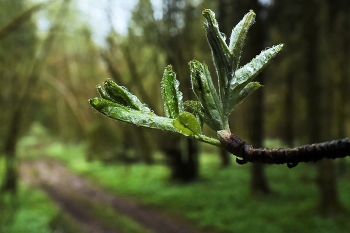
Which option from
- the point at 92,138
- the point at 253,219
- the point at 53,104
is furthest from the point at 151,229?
the point at 53,104

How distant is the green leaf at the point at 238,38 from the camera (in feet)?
1.64

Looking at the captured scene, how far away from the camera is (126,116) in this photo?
47cm

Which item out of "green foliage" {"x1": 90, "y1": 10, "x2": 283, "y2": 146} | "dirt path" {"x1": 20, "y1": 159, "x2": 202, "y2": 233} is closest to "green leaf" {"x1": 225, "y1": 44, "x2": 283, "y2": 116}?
"green foliage" {"x1": 90, "y1": 10, "x2": 283, "y2": 146}

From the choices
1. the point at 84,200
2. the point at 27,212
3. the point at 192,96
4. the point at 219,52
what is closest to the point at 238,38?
the point at 219,52

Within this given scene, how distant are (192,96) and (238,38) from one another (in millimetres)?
7747

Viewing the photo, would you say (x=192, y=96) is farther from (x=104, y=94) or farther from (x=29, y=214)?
(x=104, y=94)

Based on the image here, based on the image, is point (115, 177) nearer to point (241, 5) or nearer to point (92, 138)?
point (92, 138)

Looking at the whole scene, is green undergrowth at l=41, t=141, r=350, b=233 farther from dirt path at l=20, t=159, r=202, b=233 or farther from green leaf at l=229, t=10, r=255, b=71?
green leaf at l=229, t=10, r=255, b=71

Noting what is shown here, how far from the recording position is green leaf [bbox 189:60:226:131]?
1.62ft

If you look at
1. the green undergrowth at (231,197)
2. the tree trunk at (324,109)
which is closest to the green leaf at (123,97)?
the green undergrowth at (231,197)

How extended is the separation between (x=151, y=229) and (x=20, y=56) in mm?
5423

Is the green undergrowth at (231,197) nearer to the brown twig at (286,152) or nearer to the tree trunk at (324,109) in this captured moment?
the tree trunk at (324,109)

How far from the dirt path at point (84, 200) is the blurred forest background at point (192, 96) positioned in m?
0.45

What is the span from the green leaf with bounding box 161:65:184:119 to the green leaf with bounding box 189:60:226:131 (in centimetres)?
3
